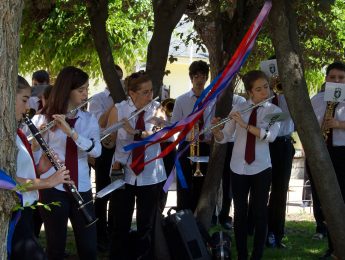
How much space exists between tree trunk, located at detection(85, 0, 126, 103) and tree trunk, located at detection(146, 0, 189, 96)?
1.23 ft

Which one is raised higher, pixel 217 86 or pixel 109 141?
pixel 217 86

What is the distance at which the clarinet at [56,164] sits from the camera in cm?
518

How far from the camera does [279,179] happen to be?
798 cm

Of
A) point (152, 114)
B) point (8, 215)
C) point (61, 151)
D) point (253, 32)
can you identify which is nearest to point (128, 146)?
point (152, 114)

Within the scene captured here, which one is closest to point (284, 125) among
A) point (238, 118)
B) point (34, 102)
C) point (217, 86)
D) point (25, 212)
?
point (238, 118)

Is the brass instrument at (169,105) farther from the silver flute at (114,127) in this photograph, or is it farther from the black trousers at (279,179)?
the silver flute at (114,127)

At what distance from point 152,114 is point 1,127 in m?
4.02

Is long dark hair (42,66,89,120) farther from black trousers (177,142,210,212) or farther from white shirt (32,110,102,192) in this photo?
black trousers (177,142,210,212)

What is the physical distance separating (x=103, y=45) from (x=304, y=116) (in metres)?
2.39

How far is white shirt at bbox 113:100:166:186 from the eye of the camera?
672cm

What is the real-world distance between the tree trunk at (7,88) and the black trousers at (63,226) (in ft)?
7.70

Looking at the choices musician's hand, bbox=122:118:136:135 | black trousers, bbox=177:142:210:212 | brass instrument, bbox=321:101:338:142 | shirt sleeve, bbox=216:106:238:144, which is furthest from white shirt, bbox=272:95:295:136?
musician's hand, bbox=122:118:136:135

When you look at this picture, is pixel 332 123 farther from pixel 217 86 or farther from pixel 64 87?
pixel 64 87

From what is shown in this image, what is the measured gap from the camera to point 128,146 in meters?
6.57
